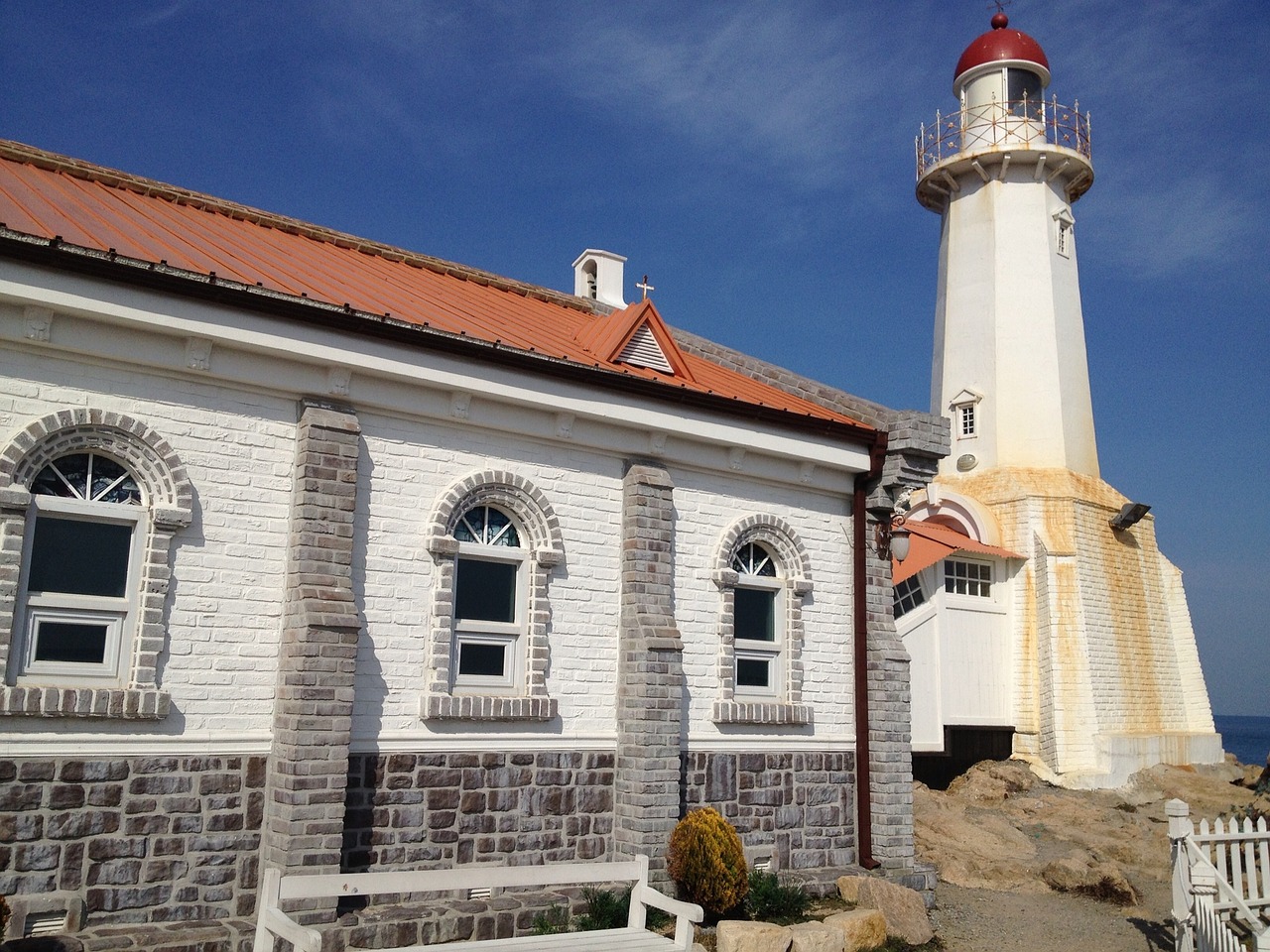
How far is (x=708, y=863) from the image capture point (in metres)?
9.73

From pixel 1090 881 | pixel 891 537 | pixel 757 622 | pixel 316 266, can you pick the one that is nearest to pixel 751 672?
pixel 757 622

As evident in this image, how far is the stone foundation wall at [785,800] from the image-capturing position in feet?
36.0

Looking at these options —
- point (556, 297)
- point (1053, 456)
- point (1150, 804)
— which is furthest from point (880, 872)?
point (1053, 456)

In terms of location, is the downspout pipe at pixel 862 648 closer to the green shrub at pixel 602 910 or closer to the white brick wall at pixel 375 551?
the white brick wall at pixel 375 551

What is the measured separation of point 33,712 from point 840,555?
809 cm

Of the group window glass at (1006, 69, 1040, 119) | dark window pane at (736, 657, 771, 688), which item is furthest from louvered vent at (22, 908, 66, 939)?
window glass at (1006, 69, 1040, 119)

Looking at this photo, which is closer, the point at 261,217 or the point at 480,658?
the point at 480,658

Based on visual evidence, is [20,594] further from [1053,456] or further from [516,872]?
[1053,456]

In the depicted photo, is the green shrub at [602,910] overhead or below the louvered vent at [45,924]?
below

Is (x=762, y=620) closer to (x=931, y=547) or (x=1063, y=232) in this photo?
(x=931, y=547)

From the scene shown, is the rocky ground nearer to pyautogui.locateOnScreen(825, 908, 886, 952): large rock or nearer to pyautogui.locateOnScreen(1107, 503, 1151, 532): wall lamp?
pyautogui.locateOnScreen(825, 908, 886, 952): large rock

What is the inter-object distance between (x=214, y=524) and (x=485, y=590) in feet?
8.13

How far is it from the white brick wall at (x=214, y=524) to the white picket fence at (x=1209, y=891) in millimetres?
7748

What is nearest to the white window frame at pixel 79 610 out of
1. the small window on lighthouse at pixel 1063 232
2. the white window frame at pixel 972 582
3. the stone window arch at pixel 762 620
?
the stone window arch at pixel 762 620
